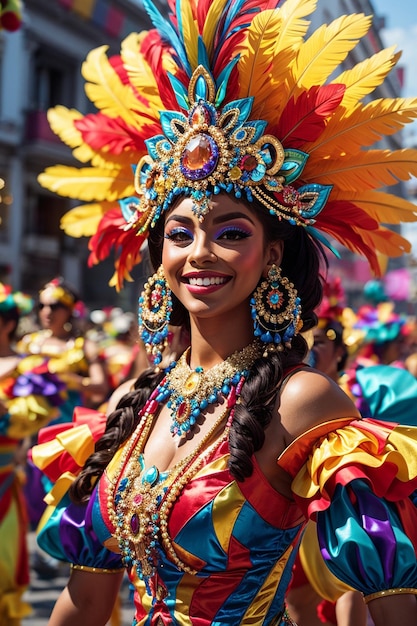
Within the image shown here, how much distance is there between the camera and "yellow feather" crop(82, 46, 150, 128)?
8.18ft

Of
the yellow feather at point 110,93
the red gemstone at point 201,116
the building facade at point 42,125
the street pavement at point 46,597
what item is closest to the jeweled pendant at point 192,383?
the red gemstone at point 201,116

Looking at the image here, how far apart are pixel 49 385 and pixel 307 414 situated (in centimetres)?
349

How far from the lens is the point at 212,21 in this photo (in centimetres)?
215

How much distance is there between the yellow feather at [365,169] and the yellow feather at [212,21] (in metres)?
0.41

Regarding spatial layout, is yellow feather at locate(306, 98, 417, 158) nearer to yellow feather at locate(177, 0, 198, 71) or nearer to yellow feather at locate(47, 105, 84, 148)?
yellow feather at locate(177, 0, 198, 71)

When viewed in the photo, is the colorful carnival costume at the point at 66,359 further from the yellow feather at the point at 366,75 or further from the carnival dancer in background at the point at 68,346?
the yellow feather at the point at 366,75

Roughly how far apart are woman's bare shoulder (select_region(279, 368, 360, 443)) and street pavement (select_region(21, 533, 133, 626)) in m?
3.22

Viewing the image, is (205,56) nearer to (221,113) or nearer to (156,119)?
(221,113)

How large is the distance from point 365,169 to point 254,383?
2.11 ft

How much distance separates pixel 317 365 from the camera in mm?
3787

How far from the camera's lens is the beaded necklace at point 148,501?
2012 millimetres

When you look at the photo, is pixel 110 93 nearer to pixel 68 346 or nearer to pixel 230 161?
pixel 230 161

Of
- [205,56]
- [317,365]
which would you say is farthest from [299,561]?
[205,56]

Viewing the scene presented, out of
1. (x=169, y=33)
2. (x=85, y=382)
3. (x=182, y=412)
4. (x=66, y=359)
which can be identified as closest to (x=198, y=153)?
(x=169, y=33)
